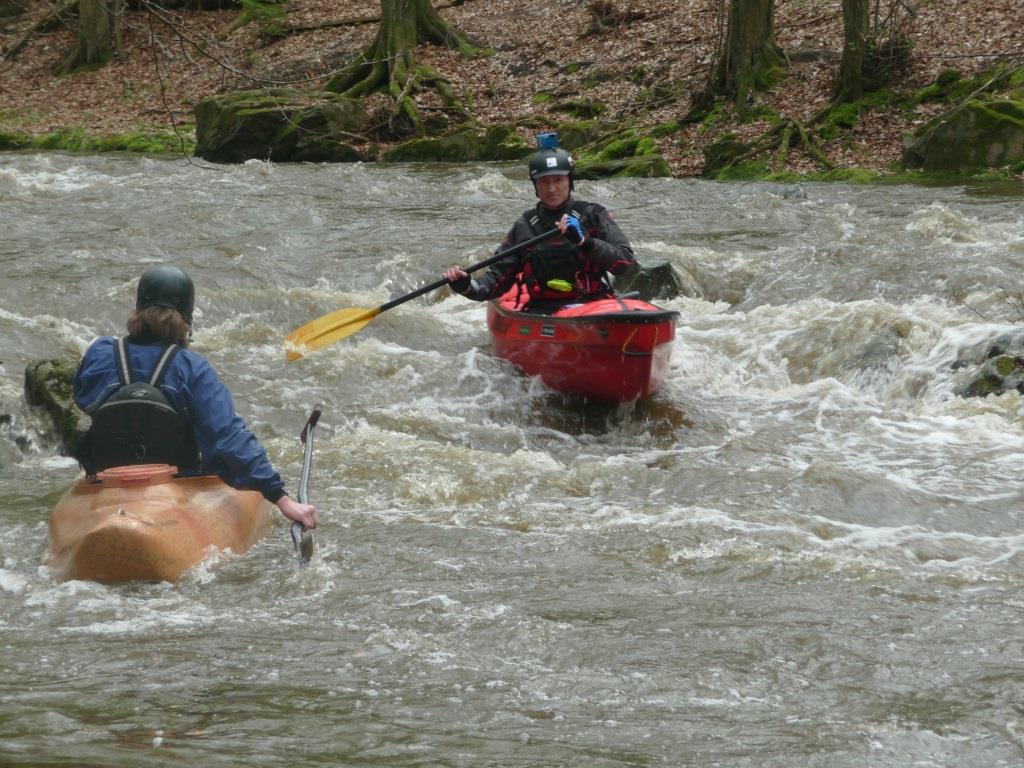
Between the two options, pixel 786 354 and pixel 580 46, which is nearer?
pixel 786 354

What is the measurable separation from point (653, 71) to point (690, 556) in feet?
50.7

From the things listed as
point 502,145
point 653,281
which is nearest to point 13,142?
point 502,145

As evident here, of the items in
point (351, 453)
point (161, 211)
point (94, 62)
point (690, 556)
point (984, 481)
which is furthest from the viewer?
point (94, 62)

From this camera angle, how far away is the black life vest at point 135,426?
4809 mm

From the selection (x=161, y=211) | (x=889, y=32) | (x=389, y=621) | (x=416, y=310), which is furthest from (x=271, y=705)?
(x=889, y=32)

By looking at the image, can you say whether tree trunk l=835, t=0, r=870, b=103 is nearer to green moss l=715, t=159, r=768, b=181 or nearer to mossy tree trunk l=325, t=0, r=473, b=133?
green moss l=715, t=159, r=768, b=181

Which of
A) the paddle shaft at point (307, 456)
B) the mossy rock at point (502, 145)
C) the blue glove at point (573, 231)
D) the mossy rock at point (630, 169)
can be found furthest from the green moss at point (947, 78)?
the paddle shaft at point (307, 456)

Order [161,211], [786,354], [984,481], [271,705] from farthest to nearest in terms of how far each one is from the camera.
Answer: [161,211], [786,354], [984,481], [271,705]

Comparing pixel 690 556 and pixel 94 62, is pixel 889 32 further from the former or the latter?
pixel 94 62

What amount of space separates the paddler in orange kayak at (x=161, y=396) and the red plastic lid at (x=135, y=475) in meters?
0.09

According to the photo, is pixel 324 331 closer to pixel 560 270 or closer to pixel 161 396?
pixel 560 270

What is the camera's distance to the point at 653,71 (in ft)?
64.5

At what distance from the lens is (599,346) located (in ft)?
25.2

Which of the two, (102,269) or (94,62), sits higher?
(94,62)
